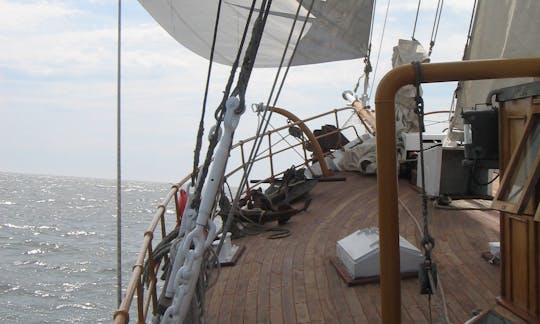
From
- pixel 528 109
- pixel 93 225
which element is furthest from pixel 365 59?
pixel 93 225

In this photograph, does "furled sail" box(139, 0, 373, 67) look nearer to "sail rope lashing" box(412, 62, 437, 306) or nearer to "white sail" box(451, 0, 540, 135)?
"white sail" box(451, 0, 540, 135)

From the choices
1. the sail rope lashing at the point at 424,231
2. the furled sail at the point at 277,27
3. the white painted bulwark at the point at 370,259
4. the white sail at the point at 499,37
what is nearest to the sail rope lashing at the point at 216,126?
the sail rope lashing at the point at 424,231

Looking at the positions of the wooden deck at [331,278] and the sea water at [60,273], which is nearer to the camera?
the wooden deck at [331,278]

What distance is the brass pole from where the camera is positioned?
3355 millimetres

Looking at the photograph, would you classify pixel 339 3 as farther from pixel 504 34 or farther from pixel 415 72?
pixel 415 72

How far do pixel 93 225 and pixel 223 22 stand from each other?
110ft

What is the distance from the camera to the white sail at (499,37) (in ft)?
23.8

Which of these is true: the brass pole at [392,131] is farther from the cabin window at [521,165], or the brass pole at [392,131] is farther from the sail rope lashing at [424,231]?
the cabin window at [521,165]

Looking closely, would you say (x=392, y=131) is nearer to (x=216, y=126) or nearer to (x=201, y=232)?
(x=216, y=126)

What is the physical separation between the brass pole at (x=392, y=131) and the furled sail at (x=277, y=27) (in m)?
4.65

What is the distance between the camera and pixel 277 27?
9547mm

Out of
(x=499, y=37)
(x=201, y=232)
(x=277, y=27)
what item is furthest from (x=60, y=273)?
(x=201, y=232)

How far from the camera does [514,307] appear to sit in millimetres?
4109

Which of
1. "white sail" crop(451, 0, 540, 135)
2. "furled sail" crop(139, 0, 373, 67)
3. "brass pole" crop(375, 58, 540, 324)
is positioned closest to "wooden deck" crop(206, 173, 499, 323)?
"brass pole" crop(375, 58, 540, 324)
